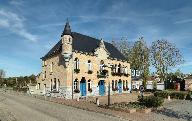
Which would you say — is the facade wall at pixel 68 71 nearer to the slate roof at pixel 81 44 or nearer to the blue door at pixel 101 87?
the blue door at pixel 101 87

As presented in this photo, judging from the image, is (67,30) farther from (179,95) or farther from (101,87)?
(179,95)

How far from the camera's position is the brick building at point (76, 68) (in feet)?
129

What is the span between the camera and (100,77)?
149ft

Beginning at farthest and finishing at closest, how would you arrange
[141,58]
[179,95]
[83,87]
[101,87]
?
[141,58]
[101,87]
[179,95]
[83,87]

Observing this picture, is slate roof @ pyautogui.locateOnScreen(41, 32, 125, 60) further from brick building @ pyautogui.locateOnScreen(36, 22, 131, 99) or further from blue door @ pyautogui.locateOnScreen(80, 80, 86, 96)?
blue door @ pyautogui.locateOnScreen(80, 80, 86, 96)

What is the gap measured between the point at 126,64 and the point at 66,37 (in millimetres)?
19166

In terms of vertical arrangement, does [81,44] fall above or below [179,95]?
above

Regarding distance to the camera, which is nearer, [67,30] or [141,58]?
[67,30]

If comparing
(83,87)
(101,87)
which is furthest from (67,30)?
(101,87)

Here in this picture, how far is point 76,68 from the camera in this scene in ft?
133

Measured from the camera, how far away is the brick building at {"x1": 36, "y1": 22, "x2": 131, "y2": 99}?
39.4 metres

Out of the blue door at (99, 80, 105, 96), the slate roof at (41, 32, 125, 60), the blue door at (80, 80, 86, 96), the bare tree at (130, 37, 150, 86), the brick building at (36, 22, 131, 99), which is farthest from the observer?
the bare tree at (130, 37, 150, 86)

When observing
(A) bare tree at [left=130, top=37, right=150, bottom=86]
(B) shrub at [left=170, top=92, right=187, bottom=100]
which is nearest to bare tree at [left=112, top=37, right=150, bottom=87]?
(A) bare tree at [left=130, top=37, right=150, bottom=86]

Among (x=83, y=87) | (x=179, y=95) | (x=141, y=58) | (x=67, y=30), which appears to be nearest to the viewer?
(x=67, y=30)
